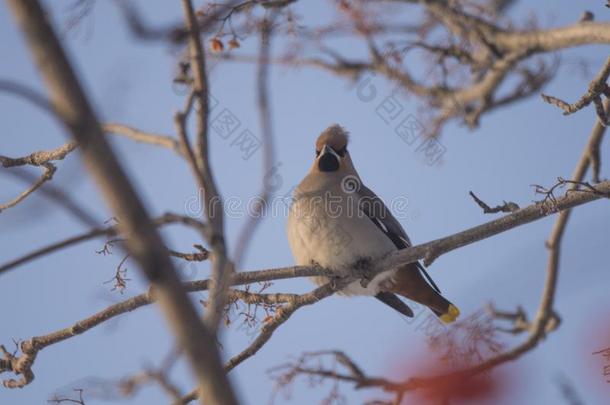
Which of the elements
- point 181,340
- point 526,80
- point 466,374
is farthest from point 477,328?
point 181,340

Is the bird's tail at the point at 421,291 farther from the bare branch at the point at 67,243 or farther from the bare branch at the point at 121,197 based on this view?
the bare branch at the point at 121,197

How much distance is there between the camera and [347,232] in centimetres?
466

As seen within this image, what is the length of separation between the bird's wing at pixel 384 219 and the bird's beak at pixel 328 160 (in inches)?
9.0

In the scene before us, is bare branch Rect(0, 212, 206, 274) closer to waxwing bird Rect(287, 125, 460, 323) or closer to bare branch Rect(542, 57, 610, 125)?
bare branch Rect(542, 57, 610, 125)

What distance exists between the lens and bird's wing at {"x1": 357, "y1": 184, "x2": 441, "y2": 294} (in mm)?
4973

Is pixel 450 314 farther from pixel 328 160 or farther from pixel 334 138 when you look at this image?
pixel 334 138

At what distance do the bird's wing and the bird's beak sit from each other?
23cm

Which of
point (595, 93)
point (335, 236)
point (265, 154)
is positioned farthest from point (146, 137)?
point (335, 236)

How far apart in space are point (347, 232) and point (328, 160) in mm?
762

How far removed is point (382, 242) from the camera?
4.72 metres

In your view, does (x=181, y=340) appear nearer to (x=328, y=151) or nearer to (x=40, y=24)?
(x=40, y=24)

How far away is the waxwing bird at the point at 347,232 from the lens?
15.0 ft

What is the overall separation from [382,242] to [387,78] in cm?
93

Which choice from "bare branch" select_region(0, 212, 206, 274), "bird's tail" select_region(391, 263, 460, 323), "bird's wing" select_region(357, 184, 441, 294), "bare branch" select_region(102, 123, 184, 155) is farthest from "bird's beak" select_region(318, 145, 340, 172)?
"bare branch" select_region(0, 212, 206, 274)
